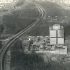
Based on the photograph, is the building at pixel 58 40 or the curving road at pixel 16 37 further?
the curving road at pixel 16 37

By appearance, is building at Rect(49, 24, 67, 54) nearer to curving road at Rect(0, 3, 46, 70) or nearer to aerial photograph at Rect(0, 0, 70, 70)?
aerial photograph at Rect(0, 0, 70, 70)

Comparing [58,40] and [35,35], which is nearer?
[58,40]

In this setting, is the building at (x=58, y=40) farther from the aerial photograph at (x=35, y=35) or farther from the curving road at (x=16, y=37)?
the curving road at (x=16, y=37)

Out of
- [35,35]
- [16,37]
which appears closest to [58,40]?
[35,35]

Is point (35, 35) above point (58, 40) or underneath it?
above

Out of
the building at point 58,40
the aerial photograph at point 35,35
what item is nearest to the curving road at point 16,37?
the aerial photograph at point 35,35

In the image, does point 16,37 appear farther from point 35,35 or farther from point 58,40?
point 58,40

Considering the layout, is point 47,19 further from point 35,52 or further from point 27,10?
point 35,52

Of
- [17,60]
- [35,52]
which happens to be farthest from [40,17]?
[17,60]
